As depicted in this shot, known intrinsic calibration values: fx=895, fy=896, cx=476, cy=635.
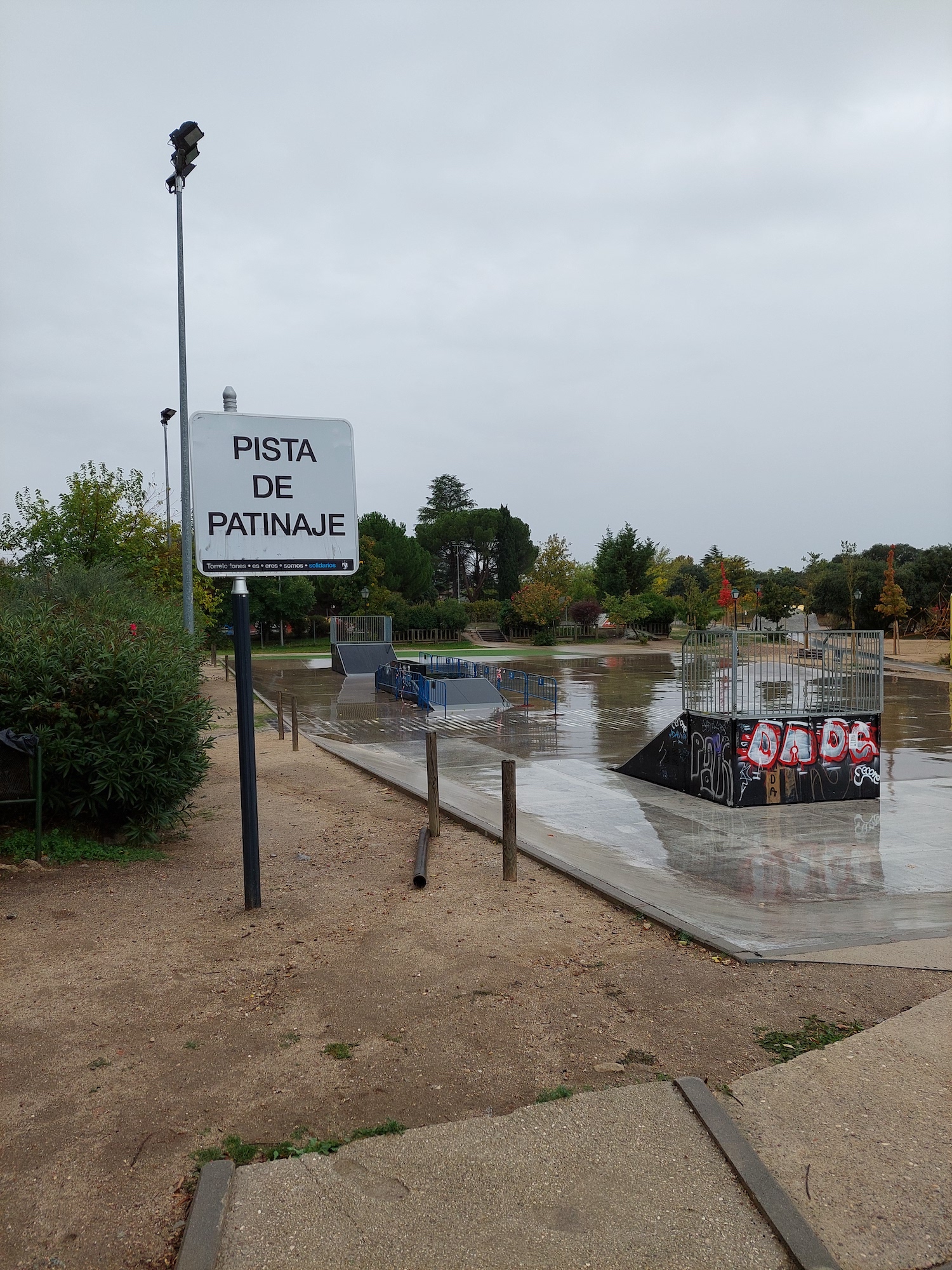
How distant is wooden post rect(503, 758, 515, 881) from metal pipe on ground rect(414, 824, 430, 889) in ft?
2.25

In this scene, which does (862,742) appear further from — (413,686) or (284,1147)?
(413,686)

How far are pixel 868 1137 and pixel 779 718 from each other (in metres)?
9.07

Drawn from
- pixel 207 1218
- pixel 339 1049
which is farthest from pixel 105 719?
pixel 207 1218

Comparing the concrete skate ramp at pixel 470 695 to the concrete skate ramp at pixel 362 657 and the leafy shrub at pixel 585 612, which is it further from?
the leafy shrub at pixel 585 612

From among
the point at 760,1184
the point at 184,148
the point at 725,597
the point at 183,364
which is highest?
the point at 184,148

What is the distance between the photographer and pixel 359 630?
38.7 m

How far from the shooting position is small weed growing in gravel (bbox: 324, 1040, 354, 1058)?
4320 mm

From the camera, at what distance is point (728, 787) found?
1219 cm

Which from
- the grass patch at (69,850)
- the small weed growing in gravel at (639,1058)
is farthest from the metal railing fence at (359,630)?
the small weed growing in gravel at (639,1058)

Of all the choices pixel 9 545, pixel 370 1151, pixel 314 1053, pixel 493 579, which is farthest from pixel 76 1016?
pixel 493 579

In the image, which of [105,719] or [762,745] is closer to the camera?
[105,719]

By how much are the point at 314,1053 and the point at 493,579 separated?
91.3 m

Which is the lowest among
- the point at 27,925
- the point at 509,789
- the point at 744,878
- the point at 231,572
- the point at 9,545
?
the point at 744,878

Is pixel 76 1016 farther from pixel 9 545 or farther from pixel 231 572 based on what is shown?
pixel 9 545
